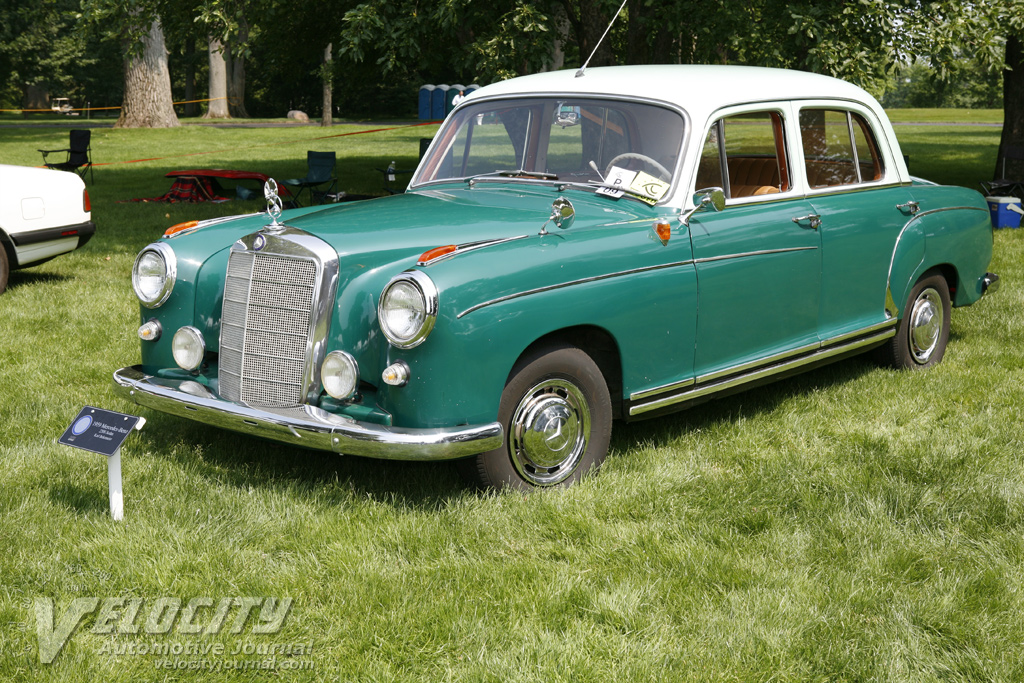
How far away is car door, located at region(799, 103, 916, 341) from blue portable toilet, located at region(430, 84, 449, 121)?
39747 millimetres

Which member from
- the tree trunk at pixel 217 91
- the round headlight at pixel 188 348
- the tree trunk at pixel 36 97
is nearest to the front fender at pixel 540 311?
the round headlight at pixel 188 348

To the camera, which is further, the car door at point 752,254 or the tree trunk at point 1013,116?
the tree trunk at point 1013,116

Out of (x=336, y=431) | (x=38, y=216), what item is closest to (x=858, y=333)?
(x=336, y=431)

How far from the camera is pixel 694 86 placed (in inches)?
197

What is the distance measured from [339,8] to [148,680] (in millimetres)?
12862

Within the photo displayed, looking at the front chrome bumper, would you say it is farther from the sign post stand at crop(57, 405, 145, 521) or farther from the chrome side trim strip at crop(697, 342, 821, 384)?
the chrome side trim strip at crop(697, 342, 821, 384)

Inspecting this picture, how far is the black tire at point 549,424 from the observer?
4031mm

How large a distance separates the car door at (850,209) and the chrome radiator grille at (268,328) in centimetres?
276

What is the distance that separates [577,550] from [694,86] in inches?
98.4

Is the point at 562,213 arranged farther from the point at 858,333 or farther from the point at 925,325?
the point at 925,325

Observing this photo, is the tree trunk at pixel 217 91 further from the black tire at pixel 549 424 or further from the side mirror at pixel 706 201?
the black tire at pixel 549 424

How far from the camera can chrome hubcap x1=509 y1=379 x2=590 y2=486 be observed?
4.08 m

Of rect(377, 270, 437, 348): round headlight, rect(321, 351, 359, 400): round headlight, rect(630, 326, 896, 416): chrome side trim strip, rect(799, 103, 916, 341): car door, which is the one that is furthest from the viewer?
rect(799, 103, 916, 341): car door

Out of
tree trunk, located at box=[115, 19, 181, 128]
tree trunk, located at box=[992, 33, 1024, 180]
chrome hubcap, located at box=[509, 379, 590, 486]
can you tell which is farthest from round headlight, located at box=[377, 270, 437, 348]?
tree trunk, located at box=[115, 19, 181, 128]
